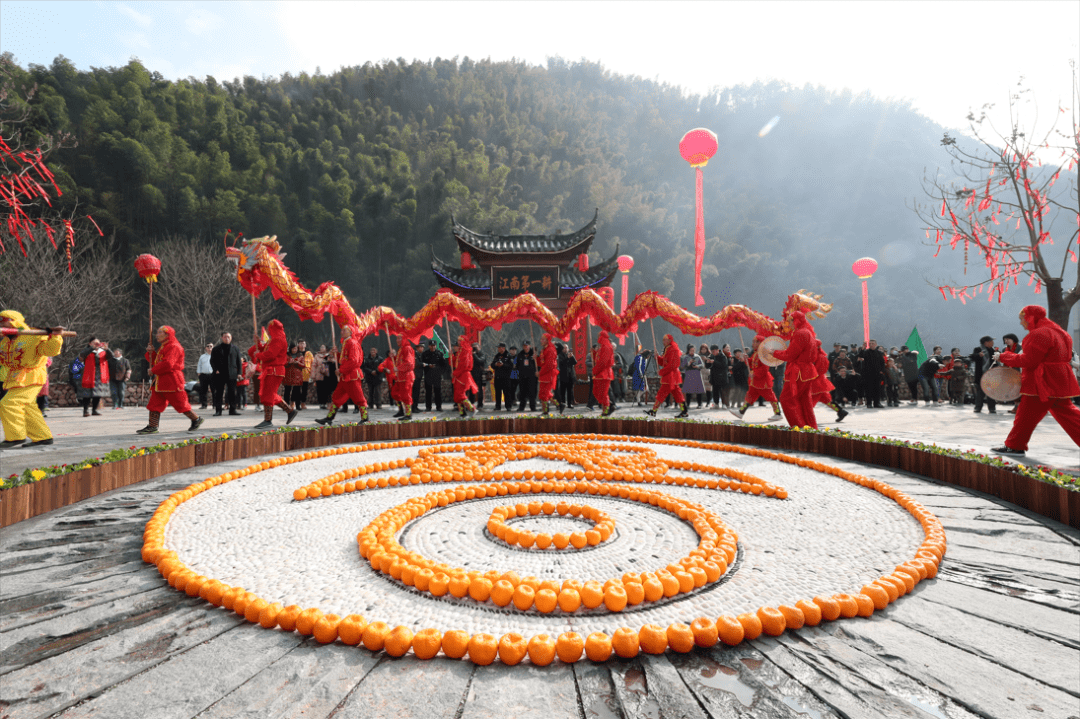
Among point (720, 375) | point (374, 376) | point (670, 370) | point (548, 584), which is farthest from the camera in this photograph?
point (720, 375)

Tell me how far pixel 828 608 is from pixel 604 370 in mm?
7981

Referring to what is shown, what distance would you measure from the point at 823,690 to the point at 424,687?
48.8 inches

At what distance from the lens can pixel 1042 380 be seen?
208 inches

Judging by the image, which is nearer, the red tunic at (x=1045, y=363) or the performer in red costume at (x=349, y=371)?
the red tunic at (x=1045, y=363)

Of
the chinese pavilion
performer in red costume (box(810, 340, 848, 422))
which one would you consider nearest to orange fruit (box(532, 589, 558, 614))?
performer in red costume (box(810, 340, 848, 422))

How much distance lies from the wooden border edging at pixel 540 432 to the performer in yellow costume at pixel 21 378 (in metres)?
2.91

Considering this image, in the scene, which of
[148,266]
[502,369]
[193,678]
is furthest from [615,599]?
[502,369]

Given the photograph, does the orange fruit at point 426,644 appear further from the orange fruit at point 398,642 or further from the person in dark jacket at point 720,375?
the person in dark jacket at point 720,375

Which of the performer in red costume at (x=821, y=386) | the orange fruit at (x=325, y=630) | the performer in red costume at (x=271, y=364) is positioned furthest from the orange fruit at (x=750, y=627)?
the performer in red costume at (x=271, y=364)

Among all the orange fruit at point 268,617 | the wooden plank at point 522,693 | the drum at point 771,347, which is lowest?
the wooden plank at point 522,693

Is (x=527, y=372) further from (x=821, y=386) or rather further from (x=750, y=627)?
(x=750, y=627)

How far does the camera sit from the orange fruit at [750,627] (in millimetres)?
1858

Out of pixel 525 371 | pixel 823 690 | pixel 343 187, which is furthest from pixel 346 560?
pixel 343 187

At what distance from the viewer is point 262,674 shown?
5.42ft
